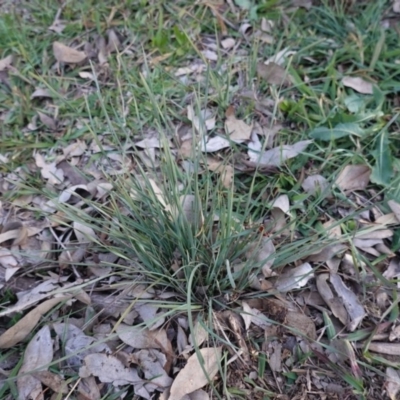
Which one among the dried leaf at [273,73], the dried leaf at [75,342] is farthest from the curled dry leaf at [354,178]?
the dried leaf at [75,342]

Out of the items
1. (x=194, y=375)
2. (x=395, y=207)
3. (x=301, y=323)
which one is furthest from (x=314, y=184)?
(x=194, y=375)

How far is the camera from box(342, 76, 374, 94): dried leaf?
1.88 metres

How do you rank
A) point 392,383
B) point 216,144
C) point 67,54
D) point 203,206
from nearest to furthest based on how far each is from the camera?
point 392,383
point 203,206
point 216,144
point 67,54

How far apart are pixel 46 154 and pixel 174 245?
0.75 m

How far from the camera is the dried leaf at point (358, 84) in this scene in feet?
6.15

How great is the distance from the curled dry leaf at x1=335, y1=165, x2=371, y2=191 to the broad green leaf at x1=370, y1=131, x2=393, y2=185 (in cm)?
3

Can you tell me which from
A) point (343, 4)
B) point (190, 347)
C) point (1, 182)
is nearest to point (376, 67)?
point (343, 4)

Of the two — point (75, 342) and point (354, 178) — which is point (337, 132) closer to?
point (354, 178)

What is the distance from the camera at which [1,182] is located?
1.74 meters

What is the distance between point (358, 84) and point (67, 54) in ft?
3.93

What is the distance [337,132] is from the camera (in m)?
1.70

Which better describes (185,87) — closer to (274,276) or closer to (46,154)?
(46,154)

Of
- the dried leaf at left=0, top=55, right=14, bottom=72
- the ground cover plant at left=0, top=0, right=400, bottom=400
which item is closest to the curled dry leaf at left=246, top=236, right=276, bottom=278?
the ground cover plant at left=0, top=0, right=400, bottom=400

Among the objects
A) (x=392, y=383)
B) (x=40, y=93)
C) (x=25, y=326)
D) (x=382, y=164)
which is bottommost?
(x=392, y=383)
